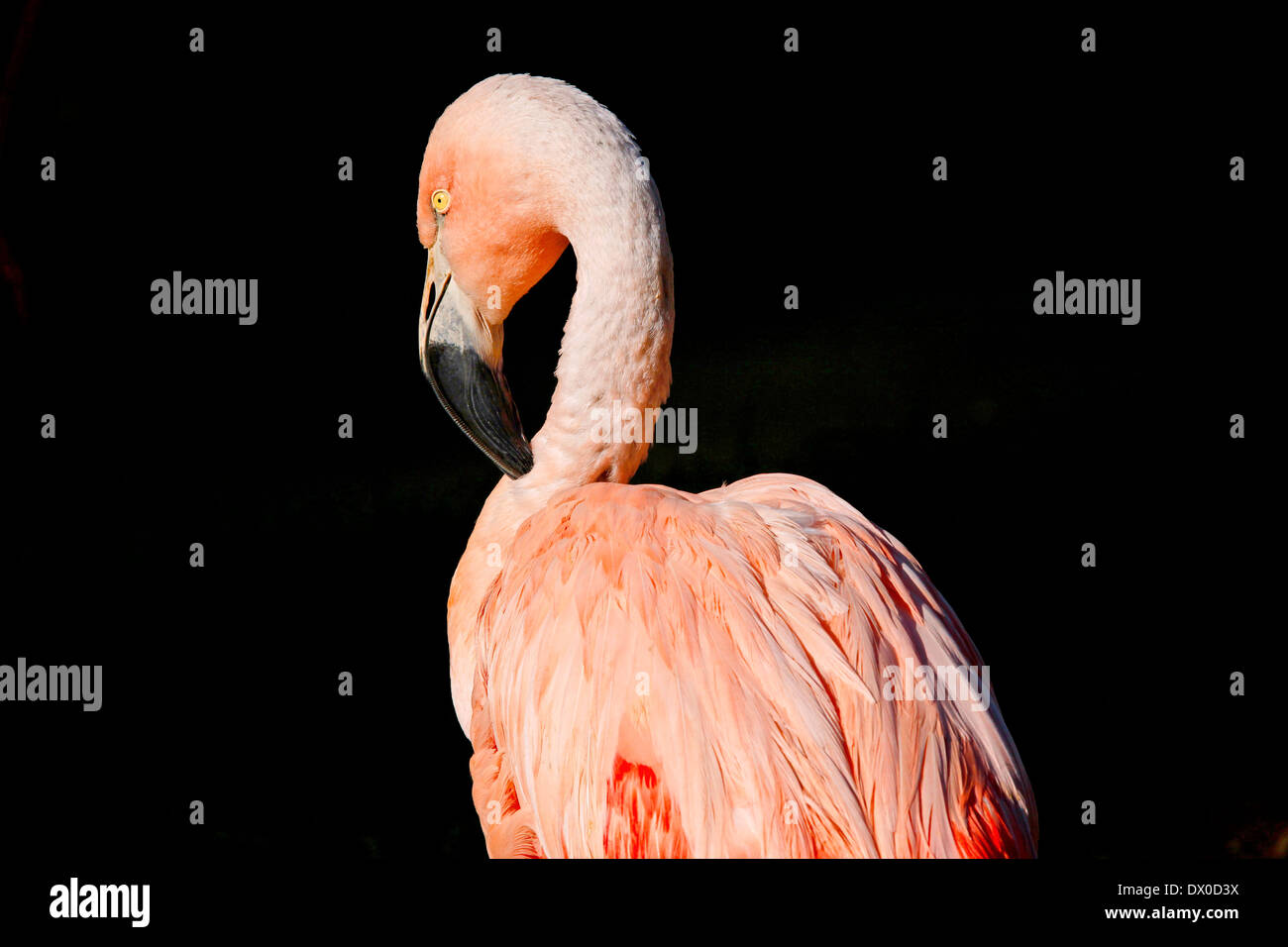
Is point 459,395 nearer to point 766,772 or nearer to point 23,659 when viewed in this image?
point 766,772

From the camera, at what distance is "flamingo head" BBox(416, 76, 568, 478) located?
180cm

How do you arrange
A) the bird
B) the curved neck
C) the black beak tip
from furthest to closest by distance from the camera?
the black beak tip < the curved neck < the bird

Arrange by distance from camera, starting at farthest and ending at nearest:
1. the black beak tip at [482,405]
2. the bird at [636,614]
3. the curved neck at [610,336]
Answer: the black beak tip at [482,405], the curved neck at [610,336], the bird at [636,614]

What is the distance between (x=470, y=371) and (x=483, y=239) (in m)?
0.24

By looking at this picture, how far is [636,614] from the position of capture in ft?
4.99

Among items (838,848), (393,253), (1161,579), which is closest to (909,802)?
(838,848)

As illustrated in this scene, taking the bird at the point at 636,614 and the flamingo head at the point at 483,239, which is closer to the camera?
the bird at the point at 636,614

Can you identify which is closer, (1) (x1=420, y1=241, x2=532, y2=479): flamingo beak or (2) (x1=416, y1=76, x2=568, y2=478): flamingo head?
(2) (x1=416, y1=76, x2=568, y2=478): flamingo head

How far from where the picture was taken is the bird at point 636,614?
56.2 inches

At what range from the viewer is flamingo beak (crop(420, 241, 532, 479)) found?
1966mm

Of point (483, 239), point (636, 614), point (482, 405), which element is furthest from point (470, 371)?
point (636, 614)

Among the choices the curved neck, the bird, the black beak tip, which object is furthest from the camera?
the black beak tip

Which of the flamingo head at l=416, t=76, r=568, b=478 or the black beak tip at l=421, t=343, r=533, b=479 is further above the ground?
the flamingo head at l=416, t=76, r=568, b=478

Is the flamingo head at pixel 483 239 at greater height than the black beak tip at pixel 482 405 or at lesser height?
greater
